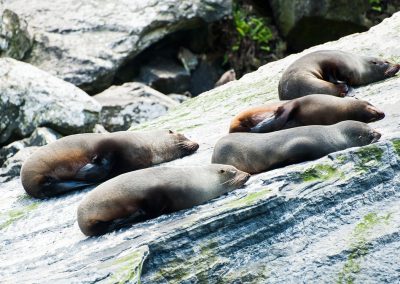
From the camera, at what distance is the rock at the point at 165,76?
14875mm

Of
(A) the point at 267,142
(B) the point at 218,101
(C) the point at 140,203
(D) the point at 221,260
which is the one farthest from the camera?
(B) the point at 218,101

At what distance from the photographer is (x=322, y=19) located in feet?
50.9

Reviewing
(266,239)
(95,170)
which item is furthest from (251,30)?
(266,239)

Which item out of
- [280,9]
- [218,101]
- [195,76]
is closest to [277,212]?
[218,101]

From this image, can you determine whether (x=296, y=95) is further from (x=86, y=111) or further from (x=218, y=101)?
(x=86, y=111)

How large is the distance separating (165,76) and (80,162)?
7.49m

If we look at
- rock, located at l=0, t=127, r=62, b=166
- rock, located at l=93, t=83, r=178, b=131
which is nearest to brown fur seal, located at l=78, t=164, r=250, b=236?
rock, located at l=0, t=127, r=62, b=166

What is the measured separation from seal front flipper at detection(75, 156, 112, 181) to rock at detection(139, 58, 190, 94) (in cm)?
738

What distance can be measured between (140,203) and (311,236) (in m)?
1.26

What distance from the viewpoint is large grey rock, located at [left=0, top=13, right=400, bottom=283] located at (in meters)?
5.46

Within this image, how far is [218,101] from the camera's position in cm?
983

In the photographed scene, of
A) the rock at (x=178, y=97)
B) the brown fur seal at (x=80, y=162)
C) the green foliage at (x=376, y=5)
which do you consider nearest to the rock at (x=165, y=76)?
the rock at (x=178, y=97)

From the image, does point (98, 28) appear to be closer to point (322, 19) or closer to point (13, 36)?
point (13, 36)

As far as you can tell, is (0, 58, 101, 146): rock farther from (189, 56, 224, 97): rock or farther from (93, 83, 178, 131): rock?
(189, 56, 224, 97): rock
